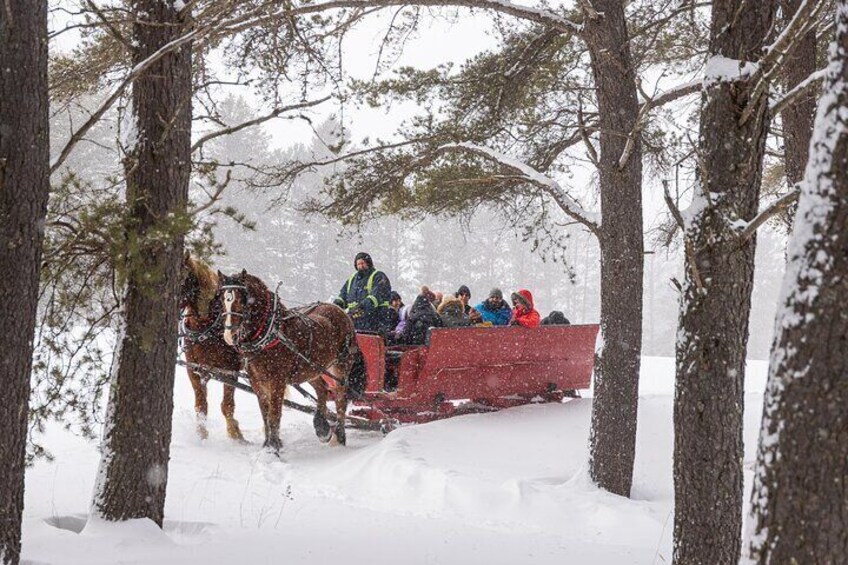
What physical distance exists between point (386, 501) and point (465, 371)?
3.42m

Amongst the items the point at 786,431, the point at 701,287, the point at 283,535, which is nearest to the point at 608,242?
the point at 701,287

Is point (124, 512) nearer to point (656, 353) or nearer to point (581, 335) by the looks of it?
point (581, 335)

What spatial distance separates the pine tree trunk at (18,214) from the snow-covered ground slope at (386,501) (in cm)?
66

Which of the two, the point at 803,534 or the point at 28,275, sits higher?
the point at 28,275

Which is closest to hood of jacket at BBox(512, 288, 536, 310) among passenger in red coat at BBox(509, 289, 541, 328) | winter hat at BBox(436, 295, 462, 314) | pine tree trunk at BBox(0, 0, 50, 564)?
passenger in red coat at BBox(509, 289, 541, 328)

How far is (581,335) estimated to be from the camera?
11578mm

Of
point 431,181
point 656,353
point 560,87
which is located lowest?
point 656,353

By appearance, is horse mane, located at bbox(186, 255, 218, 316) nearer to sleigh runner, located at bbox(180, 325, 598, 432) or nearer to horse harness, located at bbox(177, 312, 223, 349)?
horse harness, located at bbox(177, 312, 223, 349)

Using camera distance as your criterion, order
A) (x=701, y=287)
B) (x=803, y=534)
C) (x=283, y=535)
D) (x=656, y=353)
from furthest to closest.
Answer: (x=656, y=353)
(x=283, y=535)
(x=701, y=287)
(x=803, y=534)

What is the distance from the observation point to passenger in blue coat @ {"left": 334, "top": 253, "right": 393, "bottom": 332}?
10.2 m

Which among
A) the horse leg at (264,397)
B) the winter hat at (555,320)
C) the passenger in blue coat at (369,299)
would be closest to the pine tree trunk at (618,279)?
the horse leg at (264,397)

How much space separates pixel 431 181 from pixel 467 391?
3.40m

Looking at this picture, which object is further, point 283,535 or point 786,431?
point 283,535

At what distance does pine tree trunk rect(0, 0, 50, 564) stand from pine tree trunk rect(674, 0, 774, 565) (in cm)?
301
